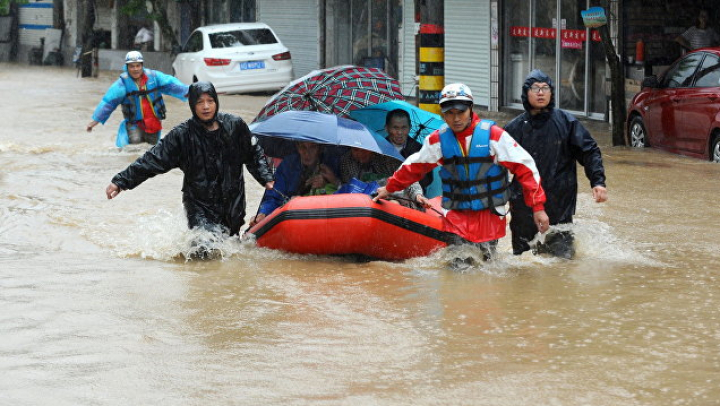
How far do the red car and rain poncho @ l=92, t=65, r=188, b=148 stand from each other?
562cm

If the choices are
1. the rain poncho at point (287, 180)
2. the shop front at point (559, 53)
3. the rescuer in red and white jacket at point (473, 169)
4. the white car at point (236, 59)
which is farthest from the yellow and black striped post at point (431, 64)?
the white car at point (236, 59)

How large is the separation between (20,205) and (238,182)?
416 centimetres

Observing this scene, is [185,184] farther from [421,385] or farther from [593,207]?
[593,207]

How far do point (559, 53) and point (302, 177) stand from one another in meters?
11.1

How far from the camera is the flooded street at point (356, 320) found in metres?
5.94

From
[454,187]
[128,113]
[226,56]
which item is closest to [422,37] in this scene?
[128,113]

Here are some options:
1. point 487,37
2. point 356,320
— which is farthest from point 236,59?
point 356,320

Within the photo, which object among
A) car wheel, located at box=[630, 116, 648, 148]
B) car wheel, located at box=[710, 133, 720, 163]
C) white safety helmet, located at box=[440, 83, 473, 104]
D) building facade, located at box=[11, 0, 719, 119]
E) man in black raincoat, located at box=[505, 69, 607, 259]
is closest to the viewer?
white safety helmet, located at box=[440, 83, 473, 104]

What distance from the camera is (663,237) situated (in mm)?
10000

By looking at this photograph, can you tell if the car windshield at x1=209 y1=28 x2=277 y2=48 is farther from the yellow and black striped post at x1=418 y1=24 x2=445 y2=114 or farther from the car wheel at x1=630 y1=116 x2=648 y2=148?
the yellow and black striped post at x1=418 y1=24 x2=445 y2=114

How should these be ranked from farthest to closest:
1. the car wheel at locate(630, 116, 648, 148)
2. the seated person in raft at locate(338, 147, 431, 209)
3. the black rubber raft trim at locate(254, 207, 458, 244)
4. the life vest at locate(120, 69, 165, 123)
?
1. the car wheel at locate(630, 116, 648, 148)
2. the life vest at locate(120, 69, 165, 123)
3. the seated person in raft at locate(338, 147, 431, 209)
4. the black rubber raft trim at locate(254, 207, 458, 244)

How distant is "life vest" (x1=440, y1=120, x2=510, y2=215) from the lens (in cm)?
780

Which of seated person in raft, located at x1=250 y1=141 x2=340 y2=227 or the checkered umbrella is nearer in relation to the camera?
seated person in raft, located at x1=250 y1=141 x2=340 y2=227

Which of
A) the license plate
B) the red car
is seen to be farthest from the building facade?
the red car
